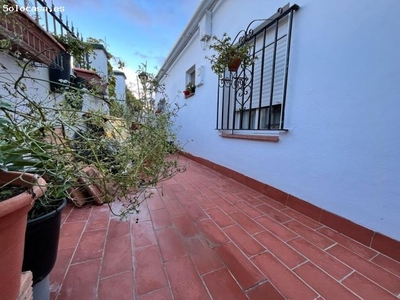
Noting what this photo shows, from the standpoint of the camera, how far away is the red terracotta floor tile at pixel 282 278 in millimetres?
821

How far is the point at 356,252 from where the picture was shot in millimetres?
1098

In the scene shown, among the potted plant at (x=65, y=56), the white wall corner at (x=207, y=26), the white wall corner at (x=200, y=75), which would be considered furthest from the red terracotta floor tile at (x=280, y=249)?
the white wall corner at (x=207, y=26)

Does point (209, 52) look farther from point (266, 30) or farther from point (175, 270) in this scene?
point (175, 270)

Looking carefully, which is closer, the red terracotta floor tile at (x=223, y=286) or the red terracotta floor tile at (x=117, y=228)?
the red terracotta floor tile at (x=223, y=286)

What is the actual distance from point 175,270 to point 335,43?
1.81 meters

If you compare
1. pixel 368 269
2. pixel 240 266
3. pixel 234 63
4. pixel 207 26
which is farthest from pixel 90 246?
pixel 207 26

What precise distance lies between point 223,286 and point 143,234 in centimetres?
63

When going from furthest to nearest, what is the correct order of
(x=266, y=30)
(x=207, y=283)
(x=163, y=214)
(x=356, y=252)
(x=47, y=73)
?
1. (x=266, y=30)
2. (x=47, y=73)
3. (x=163, y=214)
4. (x=356, y=252)
5. (x=207, y=283)

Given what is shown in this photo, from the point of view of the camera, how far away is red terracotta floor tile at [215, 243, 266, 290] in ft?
2.89

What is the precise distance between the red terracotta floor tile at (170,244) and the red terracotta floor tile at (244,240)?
1.12ft

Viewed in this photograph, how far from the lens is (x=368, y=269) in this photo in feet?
3.18

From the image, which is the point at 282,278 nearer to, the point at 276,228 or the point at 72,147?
the point at 276,228

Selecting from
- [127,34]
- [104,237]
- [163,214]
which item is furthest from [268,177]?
[127,34]

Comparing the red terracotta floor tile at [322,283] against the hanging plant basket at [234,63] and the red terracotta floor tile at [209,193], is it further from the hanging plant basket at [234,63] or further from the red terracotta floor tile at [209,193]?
the hanging plant basket at [234,63]
